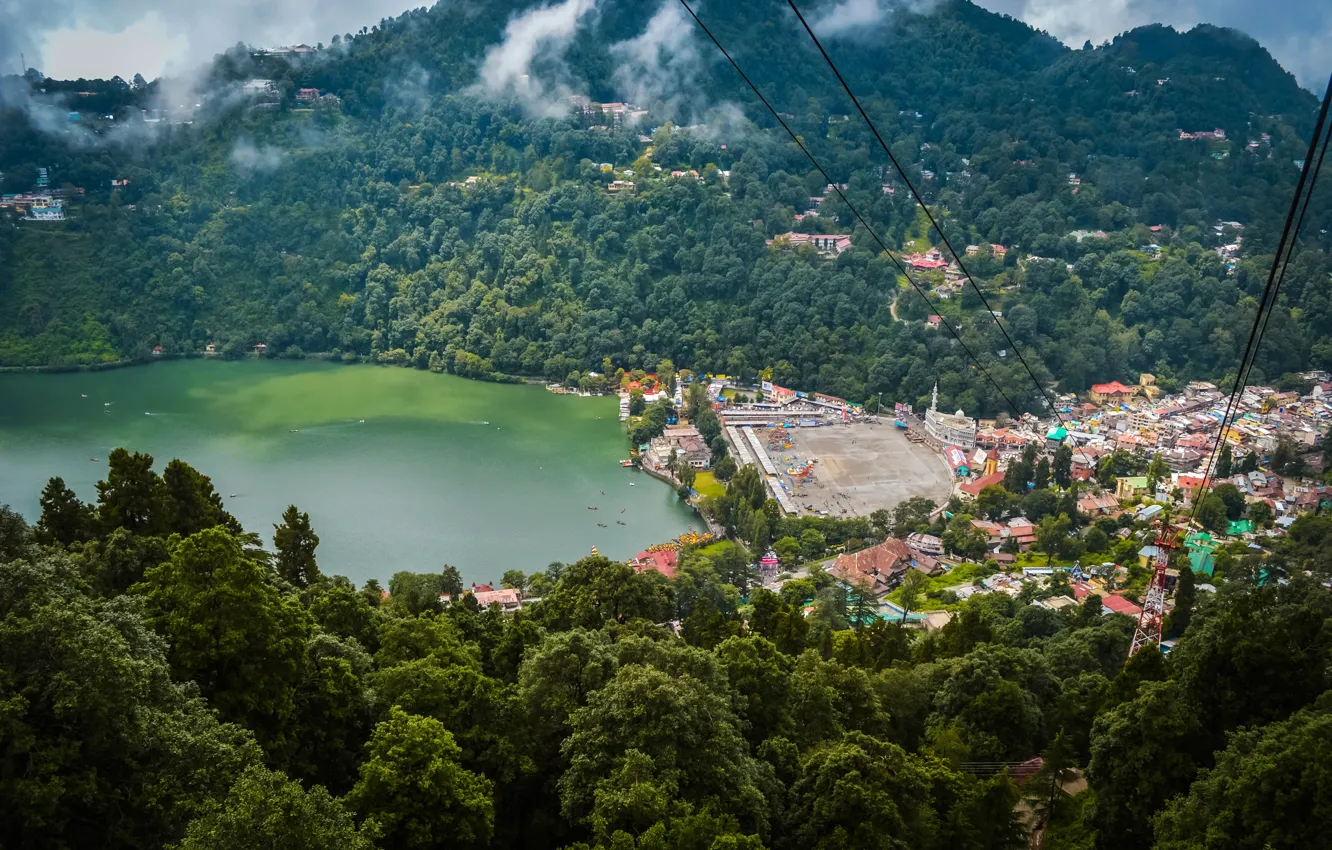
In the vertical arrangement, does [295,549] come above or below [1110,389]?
below

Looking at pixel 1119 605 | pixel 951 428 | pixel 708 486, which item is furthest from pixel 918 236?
pixel 1119 605

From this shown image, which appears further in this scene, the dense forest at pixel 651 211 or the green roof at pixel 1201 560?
the dense forest at pixel 651 211

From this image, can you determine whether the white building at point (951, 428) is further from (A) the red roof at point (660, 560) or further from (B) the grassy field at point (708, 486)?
(A) the red roof at point (660, 560)

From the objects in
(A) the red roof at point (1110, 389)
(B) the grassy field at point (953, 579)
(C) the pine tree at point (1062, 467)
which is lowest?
(B) the grassy field at point (953, 579)

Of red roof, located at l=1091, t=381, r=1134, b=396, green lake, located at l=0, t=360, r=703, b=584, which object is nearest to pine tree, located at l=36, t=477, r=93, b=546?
green lake, located at l=0, t=360, r=703, b=584

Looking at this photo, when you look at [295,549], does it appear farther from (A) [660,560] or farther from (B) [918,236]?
(B) [918,236]

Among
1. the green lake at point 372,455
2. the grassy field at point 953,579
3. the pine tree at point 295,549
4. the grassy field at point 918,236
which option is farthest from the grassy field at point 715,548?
the grassy field at point 918,236
